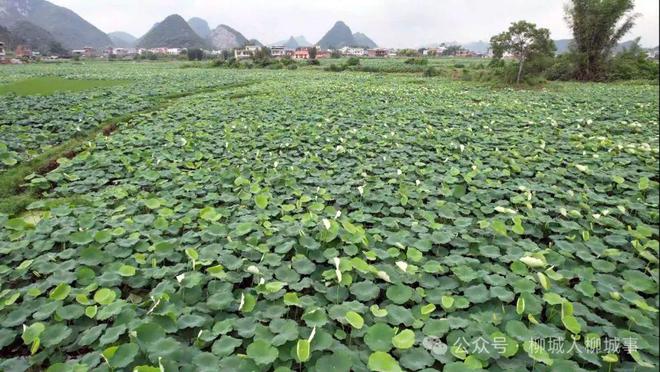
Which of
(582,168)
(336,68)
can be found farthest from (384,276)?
(336,68)

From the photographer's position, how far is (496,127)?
7895 mm

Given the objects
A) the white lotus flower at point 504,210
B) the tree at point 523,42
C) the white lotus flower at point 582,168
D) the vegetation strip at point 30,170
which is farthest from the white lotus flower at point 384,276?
the tree at point 523,42

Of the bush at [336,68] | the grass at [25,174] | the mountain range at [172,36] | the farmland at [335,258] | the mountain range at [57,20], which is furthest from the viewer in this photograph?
the mountain range at [172,36]

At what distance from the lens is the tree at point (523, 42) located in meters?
15.6

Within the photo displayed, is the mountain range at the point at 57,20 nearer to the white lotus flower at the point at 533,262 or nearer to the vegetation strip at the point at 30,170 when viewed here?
the vegetation strip at the point at 30,170

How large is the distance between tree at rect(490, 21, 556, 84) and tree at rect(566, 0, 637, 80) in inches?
208

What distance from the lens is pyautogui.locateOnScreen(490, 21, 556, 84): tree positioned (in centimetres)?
1563

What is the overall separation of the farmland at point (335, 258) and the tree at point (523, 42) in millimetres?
11212

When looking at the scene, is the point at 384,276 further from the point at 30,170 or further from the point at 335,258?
the point at 30,170

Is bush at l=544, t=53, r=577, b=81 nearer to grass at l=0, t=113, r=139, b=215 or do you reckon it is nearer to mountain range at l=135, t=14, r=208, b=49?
grass at l=0, t=113, r=139, b=215

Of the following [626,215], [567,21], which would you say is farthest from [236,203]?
[567,21]

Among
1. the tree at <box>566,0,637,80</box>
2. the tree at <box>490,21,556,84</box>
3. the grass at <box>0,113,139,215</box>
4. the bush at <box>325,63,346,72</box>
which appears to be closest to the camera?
the grass at <box>0,113,139,215</box>

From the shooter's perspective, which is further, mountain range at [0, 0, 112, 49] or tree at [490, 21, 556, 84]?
mountain range at [0, 0, 112, 49]

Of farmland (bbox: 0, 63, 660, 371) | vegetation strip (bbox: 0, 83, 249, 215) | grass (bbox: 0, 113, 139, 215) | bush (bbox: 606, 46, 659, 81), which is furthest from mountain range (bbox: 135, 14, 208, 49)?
farmland (bbox: 0, 63, 660, 371)
